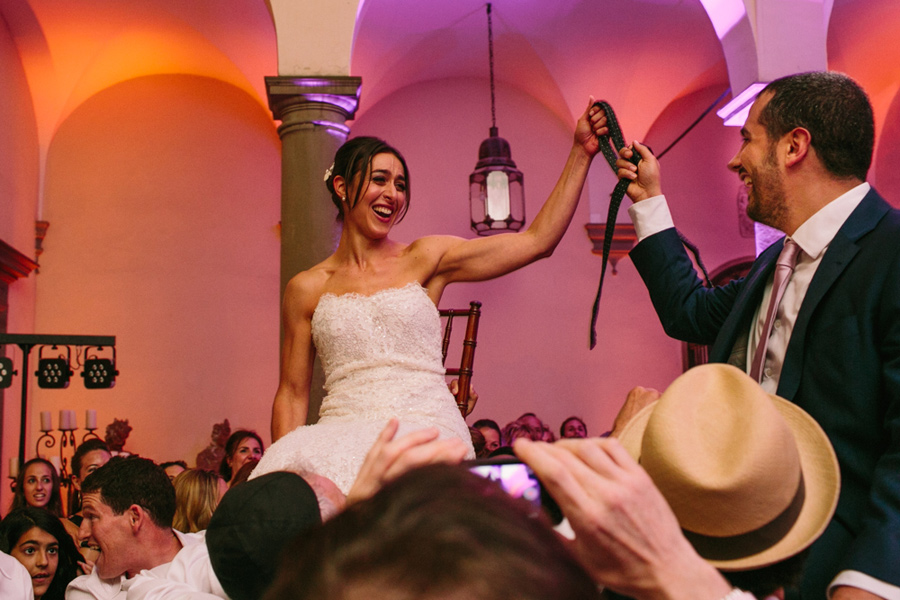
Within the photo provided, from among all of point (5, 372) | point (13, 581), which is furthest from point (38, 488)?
point (13, 581)

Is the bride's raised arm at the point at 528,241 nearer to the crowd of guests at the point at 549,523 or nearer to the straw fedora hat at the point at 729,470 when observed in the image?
the crowd of guests at the point at 549,523

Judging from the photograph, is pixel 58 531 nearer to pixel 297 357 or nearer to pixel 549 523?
pixel 297 357

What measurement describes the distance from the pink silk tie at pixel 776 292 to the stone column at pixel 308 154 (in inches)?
125

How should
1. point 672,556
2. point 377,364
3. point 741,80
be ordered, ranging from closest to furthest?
point 672,556 < point 377,364 < point 741,80

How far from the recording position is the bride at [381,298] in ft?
9.12

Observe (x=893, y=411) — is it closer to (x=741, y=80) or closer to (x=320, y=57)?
(x=320, y=57)

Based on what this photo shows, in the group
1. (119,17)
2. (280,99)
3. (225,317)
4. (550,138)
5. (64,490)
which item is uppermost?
(119,17)

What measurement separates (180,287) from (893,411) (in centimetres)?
837

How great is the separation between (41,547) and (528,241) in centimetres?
303

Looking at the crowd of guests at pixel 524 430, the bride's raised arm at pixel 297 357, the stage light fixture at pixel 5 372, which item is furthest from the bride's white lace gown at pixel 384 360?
the stage light fixture at pixel 5 372

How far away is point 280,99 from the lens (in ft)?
16.6

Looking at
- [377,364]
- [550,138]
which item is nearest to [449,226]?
[550,138]

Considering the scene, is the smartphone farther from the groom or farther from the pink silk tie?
the pink silk tie

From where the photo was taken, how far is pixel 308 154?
497 centimetres
